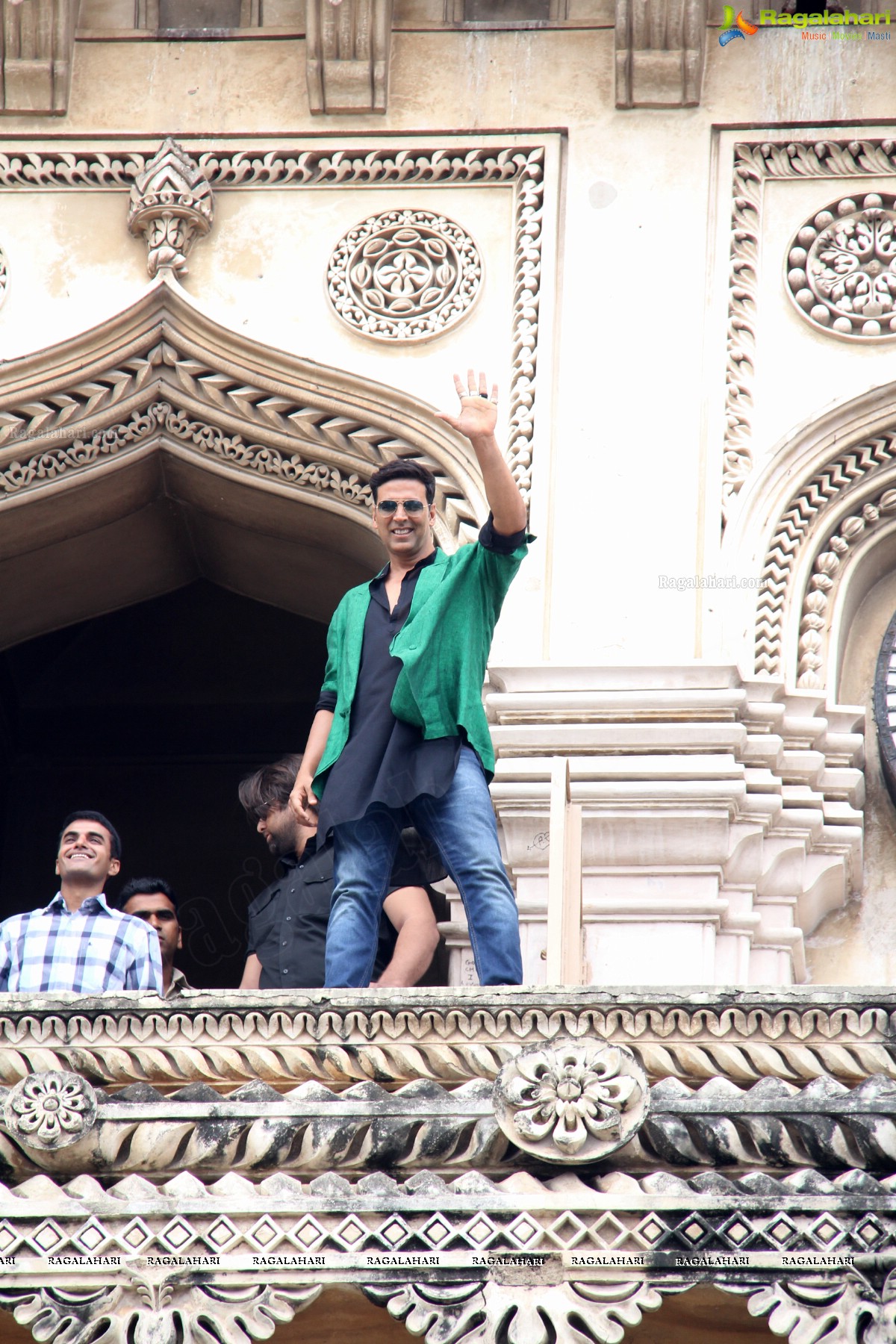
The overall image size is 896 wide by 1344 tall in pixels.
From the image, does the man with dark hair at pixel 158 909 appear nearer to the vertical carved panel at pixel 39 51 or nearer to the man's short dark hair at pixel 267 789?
the man's short dark hair at pixel 267 789

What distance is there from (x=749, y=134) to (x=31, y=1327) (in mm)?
5257

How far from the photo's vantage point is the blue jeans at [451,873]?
664cm

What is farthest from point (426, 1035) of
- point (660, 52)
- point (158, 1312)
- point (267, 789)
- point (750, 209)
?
point (660, 52)

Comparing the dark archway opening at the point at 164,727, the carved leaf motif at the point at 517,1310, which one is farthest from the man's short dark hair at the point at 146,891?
the dark archway opening at the point at 164,727

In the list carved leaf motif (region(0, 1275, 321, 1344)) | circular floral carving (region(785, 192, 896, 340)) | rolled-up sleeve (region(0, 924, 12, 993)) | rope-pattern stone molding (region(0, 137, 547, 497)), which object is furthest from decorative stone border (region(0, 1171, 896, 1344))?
rope-pattern stone molding (region(0, 137, 547, 497))

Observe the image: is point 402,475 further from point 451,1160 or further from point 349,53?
point 349,53

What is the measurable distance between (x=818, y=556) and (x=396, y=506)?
82.5 inches

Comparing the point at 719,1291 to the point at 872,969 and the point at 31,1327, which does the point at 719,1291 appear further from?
the point at 872,969

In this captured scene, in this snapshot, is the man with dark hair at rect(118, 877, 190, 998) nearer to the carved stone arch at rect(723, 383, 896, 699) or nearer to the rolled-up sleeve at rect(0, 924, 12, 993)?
the rolled-up sleeve at rect(0, 924, 12, 993)

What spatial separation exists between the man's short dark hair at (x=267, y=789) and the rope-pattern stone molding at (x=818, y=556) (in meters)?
1.65

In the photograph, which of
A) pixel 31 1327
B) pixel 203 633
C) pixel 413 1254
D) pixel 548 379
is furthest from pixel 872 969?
pixel 203 633

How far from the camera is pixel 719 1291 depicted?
5.75 m

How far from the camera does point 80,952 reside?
7051 millimetres

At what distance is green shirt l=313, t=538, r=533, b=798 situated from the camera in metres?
6.98
